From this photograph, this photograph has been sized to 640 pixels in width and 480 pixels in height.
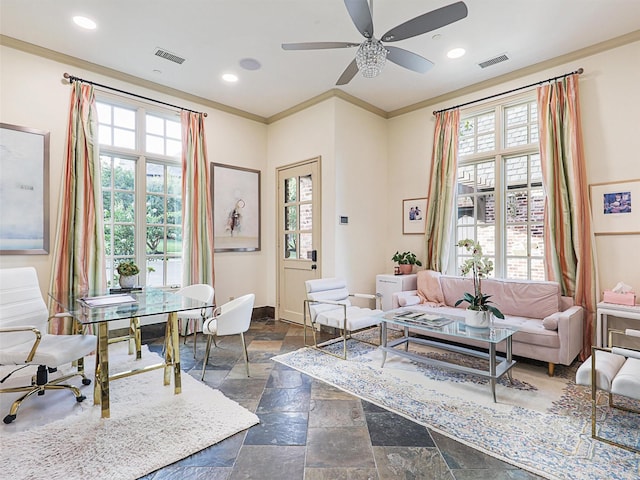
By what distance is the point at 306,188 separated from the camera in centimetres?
515

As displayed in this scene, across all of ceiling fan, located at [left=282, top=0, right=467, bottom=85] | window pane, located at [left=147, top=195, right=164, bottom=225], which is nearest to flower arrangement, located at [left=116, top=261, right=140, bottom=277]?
window pane, located at [left=147, top=195, right=164, bottom=225]

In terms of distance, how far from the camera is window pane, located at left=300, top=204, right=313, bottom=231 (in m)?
5.09

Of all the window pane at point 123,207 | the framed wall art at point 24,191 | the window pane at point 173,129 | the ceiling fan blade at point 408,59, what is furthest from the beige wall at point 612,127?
the framed wall art at point 24,191

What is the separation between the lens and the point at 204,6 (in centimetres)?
304

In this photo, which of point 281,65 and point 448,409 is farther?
point 281,65

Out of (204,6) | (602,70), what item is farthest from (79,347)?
(602,70)

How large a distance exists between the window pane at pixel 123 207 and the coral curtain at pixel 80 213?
40 cm

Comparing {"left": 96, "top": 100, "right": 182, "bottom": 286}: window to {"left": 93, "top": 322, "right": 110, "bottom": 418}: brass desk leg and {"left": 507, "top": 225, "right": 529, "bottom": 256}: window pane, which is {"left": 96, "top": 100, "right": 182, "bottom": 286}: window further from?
{"left": 507, "top": 225, "right": 529, "bottom": 256}: window pane

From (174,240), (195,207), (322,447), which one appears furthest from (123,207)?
(322,447)

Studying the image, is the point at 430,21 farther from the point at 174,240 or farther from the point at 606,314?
the point at 174,240

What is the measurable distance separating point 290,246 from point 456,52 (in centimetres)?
333

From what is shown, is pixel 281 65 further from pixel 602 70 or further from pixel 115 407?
pixel 115 407

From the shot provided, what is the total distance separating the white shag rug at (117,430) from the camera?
1.90 metres

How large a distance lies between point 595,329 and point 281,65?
448cm
